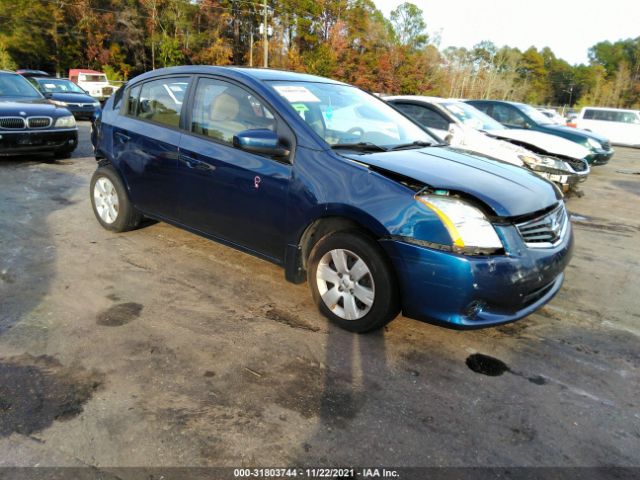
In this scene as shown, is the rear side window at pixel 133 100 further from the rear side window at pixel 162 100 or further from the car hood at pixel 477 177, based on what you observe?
the car hood at pixel 477 177

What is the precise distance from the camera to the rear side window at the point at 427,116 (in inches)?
315

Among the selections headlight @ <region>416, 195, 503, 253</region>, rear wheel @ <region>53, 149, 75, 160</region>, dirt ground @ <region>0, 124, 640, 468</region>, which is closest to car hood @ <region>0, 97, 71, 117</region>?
rear wheel @ <region>53, 149, 75, 160</region>

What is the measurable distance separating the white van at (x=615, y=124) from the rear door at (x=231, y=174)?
67.2 ft

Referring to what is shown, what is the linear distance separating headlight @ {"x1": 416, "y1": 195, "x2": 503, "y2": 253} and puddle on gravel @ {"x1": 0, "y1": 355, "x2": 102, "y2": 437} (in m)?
2.10

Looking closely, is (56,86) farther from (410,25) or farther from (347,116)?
(410,25)

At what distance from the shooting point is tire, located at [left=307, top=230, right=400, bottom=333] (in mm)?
2980

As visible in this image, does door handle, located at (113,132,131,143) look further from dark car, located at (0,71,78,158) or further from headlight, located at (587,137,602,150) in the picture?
headlight, located at (587,137,602,150)

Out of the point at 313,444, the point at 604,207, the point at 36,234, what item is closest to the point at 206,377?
the point at 313,444

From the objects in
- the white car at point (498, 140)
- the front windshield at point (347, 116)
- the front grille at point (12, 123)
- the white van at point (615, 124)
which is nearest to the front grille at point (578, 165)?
the white car at point (498, 140)

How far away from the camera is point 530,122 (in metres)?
10.5

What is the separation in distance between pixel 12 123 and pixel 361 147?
692 cm

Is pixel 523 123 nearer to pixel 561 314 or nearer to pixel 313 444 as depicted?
pixel 561 314

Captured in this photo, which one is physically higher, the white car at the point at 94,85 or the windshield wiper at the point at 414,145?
the white car at the point at 94,85

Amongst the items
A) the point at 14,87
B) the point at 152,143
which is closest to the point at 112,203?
the point at 152,143
